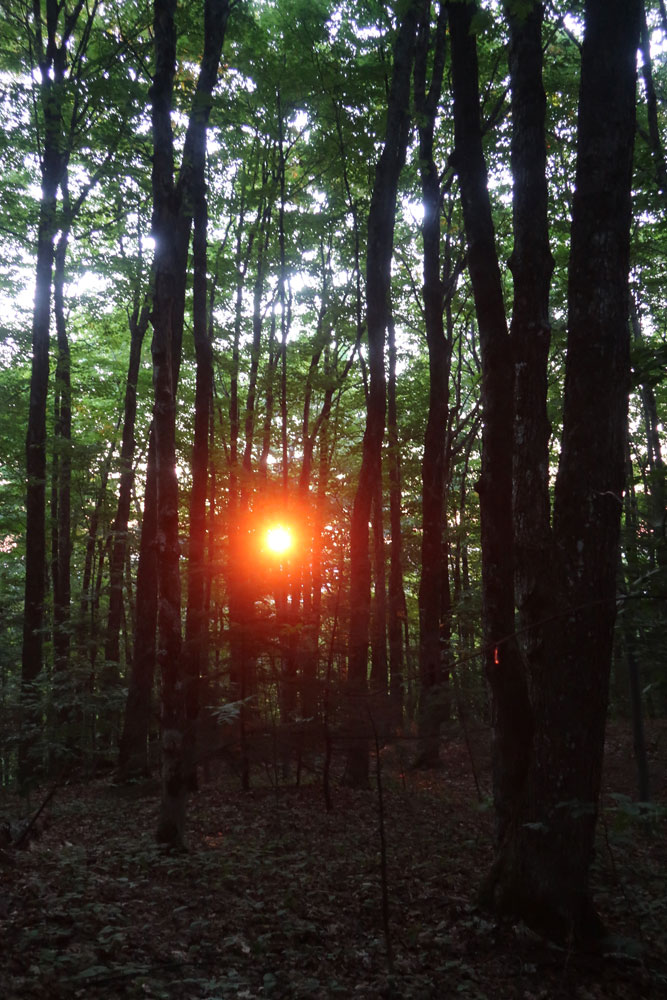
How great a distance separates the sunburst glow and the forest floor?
31.0 ft

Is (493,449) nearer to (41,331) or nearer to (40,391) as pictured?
(40,391)

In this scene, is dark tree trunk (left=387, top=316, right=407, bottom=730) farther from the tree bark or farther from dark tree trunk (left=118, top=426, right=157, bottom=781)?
the tree bark

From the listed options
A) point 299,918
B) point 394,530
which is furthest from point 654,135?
point 299,918

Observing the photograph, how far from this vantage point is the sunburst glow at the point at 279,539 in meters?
17.5

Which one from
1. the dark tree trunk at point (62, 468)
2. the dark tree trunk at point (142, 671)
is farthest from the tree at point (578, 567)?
the dark tree trunk at point (62, 468)

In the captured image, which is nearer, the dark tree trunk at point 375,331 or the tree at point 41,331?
the dark tree trunk at point 375,331

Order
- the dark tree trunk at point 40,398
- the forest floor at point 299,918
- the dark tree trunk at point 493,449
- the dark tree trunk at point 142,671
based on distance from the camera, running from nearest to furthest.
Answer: the forest floor at point 299,918
the dark tree trunk at point 493,449
the dark tree trunk at point 40,398
the dark tree trunk at point 142,671

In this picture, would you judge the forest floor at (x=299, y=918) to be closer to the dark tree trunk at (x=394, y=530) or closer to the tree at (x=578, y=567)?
the tree at (x=578, y=567)

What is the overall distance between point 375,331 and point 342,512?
13.0 m

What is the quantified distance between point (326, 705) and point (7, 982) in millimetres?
2765

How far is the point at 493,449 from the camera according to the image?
536 centimetres

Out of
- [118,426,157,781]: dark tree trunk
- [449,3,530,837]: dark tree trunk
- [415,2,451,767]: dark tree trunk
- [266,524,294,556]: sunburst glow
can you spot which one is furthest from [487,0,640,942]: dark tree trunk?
[266,524,294,556]: sunburst glow

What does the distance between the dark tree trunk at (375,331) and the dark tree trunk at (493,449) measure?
4.73m

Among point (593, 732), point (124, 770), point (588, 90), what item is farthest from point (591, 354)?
point (124, 770)
